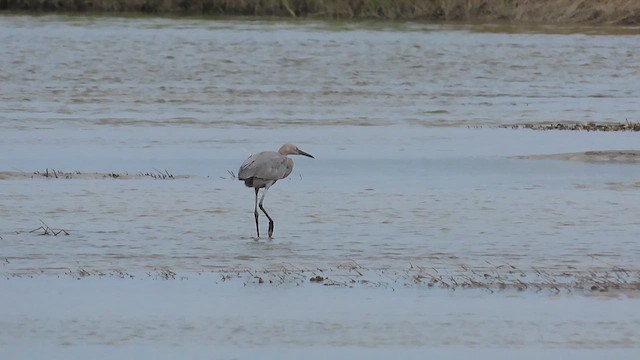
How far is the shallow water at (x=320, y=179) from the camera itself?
1041 centimetres

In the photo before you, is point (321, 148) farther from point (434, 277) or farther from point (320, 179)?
point (434, 277)

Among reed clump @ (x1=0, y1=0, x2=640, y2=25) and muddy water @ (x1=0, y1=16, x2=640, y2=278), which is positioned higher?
muddy water @ (x1=0, y1=16, x2=640, y2=278)

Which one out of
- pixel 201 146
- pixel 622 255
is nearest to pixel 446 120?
pixel 201 146

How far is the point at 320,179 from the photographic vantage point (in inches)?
626

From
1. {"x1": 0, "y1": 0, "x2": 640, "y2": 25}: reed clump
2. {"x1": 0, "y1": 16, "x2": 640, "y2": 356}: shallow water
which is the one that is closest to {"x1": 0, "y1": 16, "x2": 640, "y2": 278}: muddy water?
{"x1": 0, "y1": 16, "x2": 640, "y2": 356}: shallow water

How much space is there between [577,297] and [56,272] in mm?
3242

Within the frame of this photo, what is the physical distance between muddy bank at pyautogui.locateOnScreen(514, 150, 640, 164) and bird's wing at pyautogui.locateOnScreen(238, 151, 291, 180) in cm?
511

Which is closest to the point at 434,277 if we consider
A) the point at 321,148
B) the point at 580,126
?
the point at 321,148

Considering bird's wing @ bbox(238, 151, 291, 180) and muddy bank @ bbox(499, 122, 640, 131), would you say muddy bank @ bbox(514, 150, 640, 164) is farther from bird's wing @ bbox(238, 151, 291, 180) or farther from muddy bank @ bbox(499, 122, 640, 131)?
bird's wing @ bbox(238, 151, 291, 180)

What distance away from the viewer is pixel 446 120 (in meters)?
21.9

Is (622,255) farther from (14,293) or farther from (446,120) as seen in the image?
(446,120)

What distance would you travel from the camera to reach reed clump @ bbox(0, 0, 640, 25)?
41.8 meters

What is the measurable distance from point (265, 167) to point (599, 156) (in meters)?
5.63

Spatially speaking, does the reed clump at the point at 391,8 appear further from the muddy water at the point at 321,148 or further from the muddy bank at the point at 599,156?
the muddy bank at the point at 599,156
